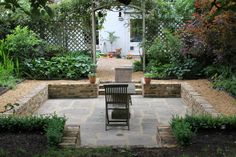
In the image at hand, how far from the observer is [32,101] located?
798cm

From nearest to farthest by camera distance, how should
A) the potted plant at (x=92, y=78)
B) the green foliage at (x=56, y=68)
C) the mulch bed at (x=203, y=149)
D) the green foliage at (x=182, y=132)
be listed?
1. the mulch bed at (x=203, y=149)
2. the green foliage at (x=182, y=132)
3. the potted plant at (x=92, y=78)
4. the green foliage at (x=56, y=68)

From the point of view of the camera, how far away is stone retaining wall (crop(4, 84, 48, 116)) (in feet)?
23.0

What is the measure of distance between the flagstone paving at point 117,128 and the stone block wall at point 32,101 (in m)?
0.15

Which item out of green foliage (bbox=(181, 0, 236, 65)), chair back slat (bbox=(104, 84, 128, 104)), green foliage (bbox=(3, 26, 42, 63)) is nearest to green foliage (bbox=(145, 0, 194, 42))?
green foliage (bbox=(181, 0, 236, 65))

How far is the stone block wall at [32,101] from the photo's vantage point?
7.09 metres

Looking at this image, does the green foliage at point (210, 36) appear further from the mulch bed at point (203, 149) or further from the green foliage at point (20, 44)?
the green foliage at point (20, 44)

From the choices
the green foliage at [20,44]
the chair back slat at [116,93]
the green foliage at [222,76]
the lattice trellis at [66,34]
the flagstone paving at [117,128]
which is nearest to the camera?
the flagstone paving at [117,128]

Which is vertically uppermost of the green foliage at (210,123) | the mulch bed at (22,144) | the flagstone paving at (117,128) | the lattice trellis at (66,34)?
the lattice trellis at (66,34)

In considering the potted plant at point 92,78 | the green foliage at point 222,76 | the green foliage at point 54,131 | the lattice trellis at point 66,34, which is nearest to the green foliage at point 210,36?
the green foliage at point 222,76

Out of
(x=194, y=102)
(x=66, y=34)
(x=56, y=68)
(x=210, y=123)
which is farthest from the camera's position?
(x=66, y=34)

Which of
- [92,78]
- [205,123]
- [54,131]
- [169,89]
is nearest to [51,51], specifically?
[92,78]

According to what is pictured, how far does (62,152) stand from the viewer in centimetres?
407

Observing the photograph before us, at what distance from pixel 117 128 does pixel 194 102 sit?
1807 millimetres

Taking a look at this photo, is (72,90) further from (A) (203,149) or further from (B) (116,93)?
(A) (203,149)
